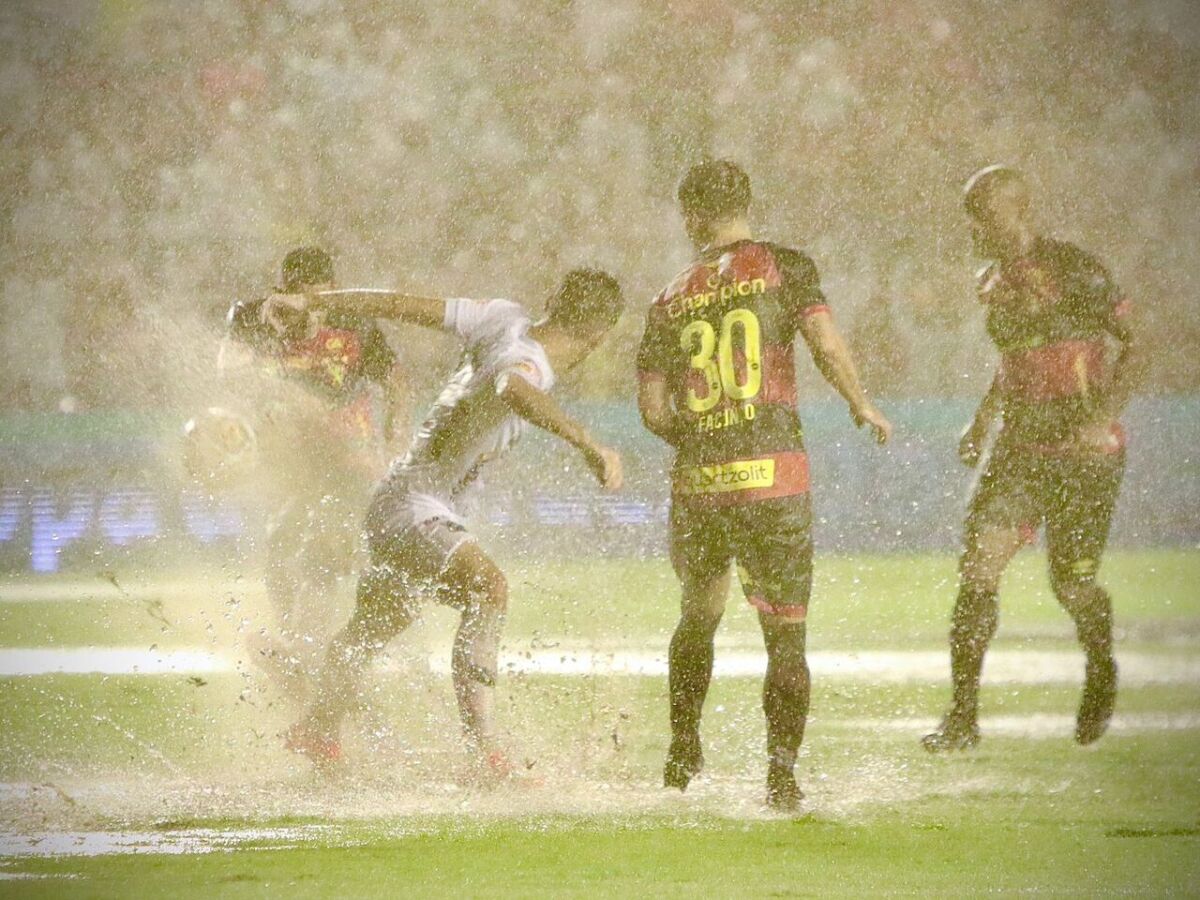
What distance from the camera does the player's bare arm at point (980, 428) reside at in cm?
411

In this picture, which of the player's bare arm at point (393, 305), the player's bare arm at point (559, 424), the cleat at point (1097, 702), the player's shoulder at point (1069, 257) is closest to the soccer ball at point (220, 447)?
the player's bare arm at point (393, 305)

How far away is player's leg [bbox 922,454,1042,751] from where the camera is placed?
4.02 meters

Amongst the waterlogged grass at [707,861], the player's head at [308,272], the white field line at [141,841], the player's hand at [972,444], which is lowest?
the white field line at [141,841]

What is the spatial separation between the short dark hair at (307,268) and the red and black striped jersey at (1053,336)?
2080mm

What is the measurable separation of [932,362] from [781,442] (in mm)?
2577

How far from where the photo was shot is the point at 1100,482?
4180 millimetres

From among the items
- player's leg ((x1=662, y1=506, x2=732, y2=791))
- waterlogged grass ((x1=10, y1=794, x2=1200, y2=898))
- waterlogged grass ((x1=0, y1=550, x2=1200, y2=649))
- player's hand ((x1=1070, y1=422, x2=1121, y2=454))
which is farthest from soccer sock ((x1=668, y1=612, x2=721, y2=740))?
waterlogged grass ((x1=0, y1=550, x2=1200, y2=649))

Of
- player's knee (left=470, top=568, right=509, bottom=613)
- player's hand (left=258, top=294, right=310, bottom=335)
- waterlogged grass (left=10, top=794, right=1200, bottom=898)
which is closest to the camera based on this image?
waterlogged grass (left=10, top=794, right=1200, bottom=898)

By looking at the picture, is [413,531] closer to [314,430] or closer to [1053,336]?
[314,430]

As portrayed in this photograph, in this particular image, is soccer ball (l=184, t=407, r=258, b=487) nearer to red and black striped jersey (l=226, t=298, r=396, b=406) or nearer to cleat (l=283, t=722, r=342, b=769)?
red and black striped jersey (l=226, t=298, r=396, b=406)

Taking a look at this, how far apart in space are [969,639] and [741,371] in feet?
3.61

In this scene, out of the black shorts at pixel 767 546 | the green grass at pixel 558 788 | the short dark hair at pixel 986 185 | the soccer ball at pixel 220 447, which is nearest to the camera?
the green grass at pixel 558 788

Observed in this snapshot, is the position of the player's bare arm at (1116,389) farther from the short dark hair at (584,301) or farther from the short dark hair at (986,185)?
the short dark hair at (584,301)

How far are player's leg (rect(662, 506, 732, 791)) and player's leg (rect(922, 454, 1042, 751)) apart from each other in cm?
75
